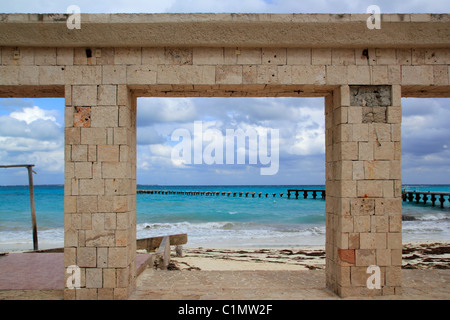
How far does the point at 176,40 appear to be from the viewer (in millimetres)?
5102

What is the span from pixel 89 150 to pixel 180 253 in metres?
6.69

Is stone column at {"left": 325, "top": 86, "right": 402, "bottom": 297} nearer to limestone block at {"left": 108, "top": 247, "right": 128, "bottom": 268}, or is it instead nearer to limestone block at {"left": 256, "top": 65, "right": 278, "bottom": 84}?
limestone block at {"left": 256, "top": 65, "right": 278, "bottom": 84}

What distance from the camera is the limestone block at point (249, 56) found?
5256 mm

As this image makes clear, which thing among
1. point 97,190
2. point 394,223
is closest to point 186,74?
point 97,190

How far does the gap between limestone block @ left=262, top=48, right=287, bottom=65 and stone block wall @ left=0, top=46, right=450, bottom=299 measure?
2 centimetres

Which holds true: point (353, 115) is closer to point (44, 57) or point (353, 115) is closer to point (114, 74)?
point (114, 74)

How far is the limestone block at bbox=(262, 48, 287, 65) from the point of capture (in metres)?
5.25

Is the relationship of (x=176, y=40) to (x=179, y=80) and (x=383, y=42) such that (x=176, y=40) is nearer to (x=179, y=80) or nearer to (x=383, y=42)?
(x=179, y=80)

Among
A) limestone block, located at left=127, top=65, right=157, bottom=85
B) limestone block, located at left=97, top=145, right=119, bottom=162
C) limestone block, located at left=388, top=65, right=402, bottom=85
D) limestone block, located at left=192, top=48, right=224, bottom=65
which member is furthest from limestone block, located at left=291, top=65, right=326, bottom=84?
limestone block, located at left=97, top=145, right=119, bottom=162

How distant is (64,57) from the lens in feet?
17.0

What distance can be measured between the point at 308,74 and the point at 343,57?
0.62 metres
